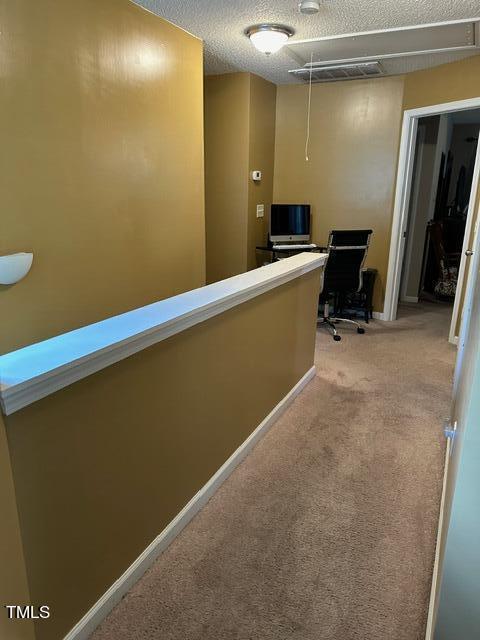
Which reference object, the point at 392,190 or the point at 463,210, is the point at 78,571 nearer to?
the point at 392,190

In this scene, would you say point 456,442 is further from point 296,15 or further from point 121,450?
point 296,15

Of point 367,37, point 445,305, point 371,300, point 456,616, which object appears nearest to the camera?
point 456,616

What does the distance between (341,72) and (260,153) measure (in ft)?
3.53

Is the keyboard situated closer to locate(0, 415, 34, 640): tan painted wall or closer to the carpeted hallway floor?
the carpeted hallway floor

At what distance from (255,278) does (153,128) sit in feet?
4.34

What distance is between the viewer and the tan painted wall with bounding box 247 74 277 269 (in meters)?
4.45

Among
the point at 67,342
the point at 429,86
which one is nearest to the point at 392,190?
the point at 429,86

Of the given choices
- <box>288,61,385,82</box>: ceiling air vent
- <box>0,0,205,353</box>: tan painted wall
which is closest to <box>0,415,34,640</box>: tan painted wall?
<box>0,0,205,353</box>: tan painted wall

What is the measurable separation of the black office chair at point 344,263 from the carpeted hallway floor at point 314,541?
1.59 metres

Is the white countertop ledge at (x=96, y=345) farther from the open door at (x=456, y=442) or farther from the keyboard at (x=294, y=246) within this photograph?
the keyboard at (x=294, y=246)

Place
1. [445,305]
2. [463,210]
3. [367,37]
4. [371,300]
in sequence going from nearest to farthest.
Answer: [367,37] → [371,300] → [445,305] → [463,210]

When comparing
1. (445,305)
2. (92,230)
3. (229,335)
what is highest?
(92,230)

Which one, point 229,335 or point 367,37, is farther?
point 367,37

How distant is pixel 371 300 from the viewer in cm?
488
